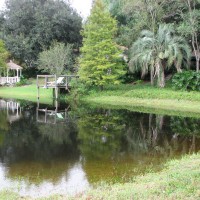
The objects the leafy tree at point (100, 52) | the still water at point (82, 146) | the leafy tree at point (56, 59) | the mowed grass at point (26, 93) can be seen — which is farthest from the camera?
the leafy tree at point (56, 59)

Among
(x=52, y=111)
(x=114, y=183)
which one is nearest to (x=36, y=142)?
(x=114, y=183)

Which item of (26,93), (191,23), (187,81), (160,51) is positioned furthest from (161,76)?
(26,93)

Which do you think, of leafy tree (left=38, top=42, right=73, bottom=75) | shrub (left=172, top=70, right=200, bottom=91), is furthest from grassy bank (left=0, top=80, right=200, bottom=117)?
leafy tree (left=38, top=42, right=73, bottom=75)

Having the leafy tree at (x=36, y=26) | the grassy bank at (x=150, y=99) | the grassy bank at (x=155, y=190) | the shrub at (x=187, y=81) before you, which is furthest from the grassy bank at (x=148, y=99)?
the grassy bank at (x=155, y=190)

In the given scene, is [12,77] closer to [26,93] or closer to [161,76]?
[26,93]

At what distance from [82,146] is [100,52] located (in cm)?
1687

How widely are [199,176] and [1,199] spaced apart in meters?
4.62

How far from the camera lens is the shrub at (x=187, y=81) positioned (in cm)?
2788

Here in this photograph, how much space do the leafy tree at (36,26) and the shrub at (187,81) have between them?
66.5 feet

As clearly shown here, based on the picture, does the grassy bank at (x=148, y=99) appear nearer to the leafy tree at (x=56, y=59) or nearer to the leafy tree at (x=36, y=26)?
the leafy tree at (x=56, y=59)

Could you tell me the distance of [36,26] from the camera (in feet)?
148

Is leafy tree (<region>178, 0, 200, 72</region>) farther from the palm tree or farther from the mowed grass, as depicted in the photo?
the mowed grass

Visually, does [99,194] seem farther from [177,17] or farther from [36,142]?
[177,17]

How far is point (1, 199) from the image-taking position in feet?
26.9
